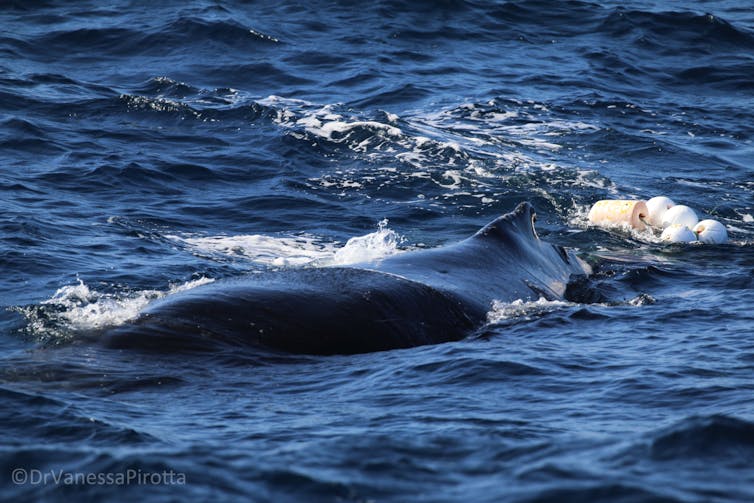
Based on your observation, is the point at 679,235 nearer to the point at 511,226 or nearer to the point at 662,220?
the point at 662,220

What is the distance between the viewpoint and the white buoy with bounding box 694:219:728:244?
15539mm

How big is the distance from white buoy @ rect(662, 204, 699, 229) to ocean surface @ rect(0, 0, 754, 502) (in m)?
0.47

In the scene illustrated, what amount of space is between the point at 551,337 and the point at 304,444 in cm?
391

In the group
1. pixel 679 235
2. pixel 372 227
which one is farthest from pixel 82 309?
pixel 679 235

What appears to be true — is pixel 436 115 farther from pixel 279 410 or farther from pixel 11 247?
pixel 279 410

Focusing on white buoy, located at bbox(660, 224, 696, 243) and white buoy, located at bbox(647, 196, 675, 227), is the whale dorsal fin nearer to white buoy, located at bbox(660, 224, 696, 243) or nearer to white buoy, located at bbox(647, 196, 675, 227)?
white buoy, located at bbox(660, 224, 696, 243)

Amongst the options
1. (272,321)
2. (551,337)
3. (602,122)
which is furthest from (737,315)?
(602,122)

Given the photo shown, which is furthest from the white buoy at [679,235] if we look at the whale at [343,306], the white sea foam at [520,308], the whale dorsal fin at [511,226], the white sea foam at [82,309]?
the white sea foam at [82,309]

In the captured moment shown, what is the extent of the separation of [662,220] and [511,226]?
4660mm

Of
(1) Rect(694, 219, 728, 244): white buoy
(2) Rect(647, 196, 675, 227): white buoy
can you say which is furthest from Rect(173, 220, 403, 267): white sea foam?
(1) Rect(694, 219, 728, 244): white buoy

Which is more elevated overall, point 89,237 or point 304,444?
point 304,444

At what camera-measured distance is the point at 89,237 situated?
14.6m

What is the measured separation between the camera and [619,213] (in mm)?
16391

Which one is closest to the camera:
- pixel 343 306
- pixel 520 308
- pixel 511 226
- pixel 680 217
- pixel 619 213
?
pixel 343 306
